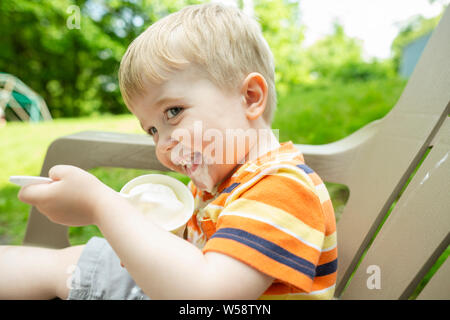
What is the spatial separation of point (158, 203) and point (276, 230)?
210mm

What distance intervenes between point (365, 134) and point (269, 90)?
0.27 m

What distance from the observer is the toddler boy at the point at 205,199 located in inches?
18.4

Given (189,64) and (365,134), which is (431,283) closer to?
(365,134)

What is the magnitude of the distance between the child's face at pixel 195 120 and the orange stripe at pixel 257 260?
18 cm

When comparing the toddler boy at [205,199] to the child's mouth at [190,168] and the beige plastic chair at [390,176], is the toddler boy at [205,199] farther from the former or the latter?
the beige plastic chair at [390,176]

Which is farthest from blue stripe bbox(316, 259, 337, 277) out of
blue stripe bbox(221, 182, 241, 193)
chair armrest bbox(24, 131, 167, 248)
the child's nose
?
chair armrest bbox(24, 131, 167, 248)

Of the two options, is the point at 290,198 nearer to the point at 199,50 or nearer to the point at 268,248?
the point at 268,248

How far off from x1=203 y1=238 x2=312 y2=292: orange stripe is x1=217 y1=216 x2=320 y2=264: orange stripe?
0.08 feet

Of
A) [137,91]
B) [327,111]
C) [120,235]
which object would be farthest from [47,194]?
[327,111]

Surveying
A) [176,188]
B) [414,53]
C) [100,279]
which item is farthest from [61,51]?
[414,53]

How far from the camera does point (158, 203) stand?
568 mm

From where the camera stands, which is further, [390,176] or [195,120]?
[390,176]

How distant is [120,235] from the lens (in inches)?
18.6

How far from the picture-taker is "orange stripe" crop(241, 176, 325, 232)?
51cm
